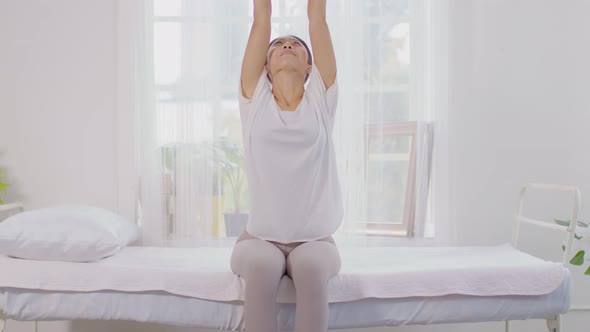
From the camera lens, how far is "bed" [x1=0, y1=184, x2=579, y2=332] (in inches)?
67.4

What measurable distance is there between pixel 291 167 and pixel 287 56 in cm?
37

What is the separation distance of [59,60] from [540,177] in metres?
2.32

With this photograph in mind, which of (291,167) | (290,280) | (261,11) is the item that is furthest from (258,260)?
(261,11)

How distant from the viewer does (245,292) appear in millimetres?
1585

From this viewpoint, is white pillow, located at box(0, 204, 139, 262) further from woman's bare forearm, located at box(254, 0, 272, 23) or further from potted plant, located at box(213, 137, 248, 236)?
woman's bare forearm, located at box(254, 0, 272, 23)

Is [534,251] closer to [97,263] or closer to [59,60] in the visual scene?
[97,263]

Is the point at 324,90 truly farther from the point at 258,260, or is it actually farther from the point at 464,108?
the point at 464,108

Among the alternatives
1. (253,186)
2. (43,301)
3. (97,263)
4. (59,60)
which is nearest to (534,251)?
(253,186)

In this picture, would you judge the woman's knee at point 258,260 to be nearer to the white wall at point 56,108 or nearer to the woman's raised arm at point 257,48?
the woman's raised arm at point 257,48

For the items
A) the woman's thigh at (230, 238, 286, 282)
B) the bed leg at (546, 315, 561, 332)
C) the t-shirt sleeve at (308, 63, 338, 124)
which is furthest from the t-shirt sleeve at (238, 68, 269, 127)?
the bed leg at (546, 315, 561, 332)

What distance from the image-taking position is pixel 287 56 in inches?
69.7

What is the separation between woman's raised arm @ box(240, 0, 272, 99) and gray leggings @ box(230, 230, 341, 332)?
0.56 m

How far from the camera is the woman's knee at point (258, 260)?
5.14ft

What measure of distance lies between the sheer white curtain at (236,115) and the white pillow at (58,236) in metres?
0.52
